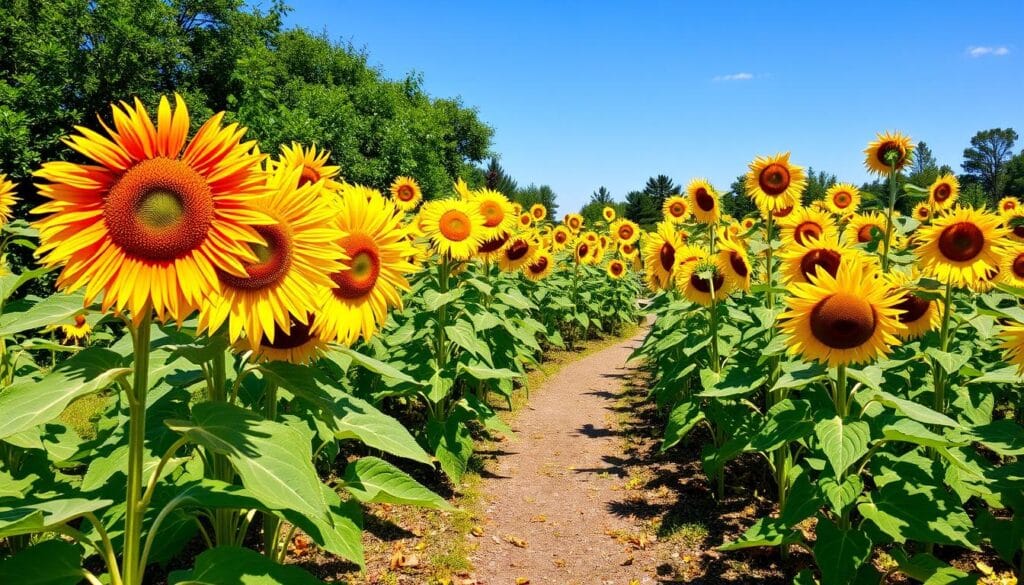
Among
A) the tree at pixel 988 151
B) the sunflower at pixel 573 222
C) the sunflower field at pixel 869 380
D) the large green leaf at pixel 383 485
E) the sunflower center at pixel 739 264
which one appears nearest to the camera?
the large green leaf at pixel 383 485

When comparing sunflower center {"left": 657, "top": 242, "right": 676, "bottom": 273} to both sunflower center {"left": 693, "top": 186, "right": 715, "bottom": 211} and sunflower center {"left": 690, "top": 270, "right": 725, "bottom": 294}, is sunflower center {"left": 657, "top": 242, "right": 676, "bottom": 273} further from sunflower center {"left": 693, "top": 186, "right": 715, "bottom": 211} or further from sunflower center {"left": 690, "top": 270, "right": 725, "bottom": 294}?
sunflower center {"left": 690, "top": 270, "right": 725, "bottom": 294}

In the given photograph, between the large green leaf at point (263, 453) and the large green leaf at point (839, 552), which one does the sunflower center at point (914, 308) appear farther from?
the large green leaf at point (263, 453)

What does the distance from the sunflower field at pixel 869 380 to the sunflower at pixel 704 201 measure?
2 cm

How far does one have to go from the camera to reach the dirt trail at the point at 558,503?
4582mm

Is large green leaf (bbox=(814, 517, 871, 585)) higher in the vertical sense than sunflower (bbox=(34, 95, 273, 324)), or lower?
lower

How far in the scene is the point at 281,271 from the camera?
165 cm

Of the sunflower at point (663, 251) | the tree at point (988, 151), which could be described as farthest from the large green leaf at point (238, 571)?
the tree at point (988, 151)

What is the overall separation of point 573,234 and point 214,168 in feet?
48.6

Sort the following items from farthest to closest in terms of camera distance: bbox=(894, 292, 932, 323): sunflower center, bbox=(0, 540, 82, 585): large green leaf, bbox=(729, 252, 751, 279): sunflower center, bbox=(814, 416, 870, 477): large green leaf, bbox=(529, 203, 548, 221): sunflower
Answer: bbox=(529, 203, 548, 221): sunflower < bbox=(729, 252, 751, 279): sunflower center < bbox=(894, 292, 932, 323): sunflower center < bbox=(814, 416, 870, 477): large green leaf < bbox=(0, 540, 82, 585): large green leaf

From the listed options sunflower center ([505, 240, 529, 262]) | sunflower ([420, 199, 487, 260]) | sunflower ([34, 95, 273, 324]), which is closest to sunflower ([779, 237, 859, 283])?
sunflower ([420, 199, 487, 260])

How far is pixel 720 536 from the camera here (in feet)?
16.0

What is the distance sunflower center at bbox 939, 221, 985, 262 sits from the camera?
414cm

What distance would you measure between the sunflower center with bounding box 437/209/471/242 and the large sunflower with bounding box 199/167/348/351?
3672 millimetres

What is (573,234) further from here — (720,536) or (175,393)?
(175,393)
